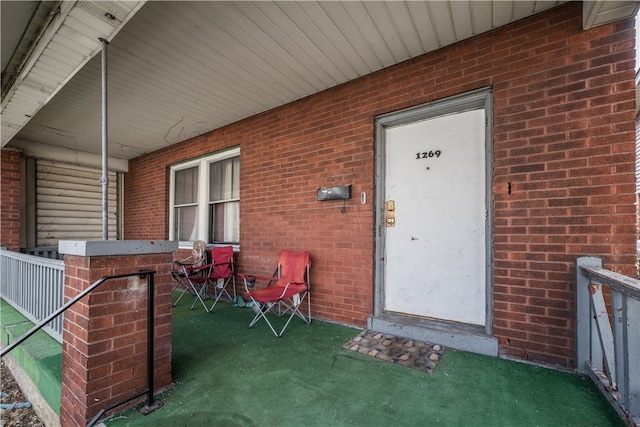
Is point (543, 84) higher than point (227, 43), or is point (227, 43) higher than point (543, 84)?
point (227, 43)

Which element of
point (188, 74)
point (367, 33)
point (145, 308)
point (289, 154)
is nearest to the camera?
point (145, 308)

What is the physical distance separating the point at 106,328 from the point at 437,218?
9.19ft

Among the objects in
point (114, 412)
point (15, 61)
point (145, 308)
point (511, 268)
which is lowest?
point (114, 412)

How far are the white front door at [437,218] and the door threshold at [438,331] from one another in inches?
2.9

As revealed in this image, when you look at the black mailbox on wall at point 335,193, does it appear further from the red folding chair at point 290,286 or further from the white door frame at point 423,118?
the red folding chair at point 290,286

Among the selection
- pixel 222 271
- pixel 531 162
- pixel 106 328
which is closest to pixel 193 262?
pixel 222 271

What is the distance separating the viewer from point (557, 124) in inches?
92.0

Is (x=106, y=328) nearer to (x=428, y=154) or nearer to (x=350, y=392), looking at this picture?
(x=350, y=392)

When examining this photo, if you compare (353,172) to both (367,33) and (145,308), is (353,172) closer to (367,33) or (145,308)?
(367,33)

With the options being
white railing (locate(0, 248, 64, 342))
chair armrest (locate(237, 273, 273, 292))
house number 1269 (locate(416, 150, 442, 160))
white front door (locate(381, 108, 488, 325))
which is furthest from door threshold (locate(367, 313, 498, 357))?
white railing (locate(0, 248, 64, 342))

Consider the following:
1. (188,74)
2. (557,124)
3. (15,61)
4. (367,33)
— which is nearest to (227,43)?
(188,74)

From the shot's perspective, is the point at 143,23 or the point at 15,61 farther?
the point at 15,61

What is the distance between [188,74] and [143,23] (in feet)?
2.76

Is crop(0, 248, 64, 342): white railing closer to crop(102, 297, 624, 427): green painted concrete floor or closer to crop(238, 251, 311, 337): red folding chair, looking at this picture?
crop(102, 297, 624, 427): green painted concrete floor
